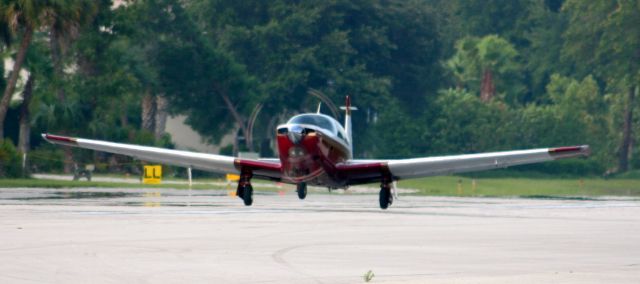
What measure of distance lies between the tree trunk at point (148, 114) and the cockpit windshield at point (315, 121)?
48.0 meters

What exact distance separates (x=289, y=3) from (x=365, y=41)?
6164 millimetres

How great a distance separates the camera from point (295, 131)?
96.2 feet

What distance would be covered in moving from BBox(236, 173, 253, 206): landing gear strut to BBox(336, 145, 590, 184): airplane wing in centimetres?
256

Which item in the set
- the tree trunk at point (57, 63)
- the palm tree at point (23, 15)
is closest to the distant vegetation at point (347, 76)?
the tree trunk at point (57, 63)

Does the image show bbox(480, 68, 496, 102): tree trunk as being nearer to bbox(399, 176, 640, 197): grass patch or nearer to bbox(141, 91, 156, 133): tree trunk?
bbox(141, 91, 156, 133): tree trunk

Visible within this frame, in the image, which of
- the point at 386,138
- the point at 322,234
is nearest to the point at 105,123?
the point at 386,138

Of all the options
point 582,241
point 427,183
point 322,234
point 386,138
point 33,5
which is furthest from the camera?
point 386,138

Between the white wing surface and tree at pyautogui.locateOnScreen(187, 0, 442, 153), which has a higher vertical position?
tree at pyautogui.locateOnScreen(187, 0, 442, 153)

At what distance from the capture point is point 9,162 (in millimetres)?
49344

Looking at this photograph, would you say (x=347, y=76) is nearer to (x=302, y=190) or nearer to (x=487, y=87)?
(x=487, y=87)

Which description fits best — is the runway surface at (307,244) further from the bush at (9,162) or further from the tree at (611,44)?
the tree at (611,44)

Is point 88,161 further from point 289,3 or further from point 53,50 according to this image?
point 289,3

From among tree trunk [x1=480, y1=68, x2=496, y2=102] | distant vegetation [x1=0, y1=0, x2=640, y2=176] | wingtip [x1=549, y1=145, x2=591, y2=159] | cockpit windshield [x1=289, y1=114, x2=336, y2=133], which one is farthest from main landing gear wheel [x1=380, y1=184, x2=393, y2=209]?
tree trunk [x1=480, y1=68, x2=496, y2=102]

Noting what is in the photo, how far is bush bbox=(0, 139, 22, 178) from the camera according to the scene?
49062 mm
